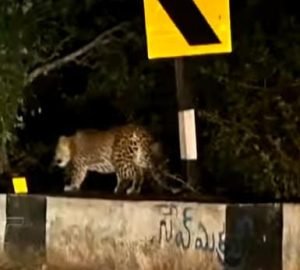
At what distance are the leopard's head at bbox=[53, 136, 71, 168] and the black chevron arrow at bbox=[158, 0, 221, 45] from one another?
3.05 meters

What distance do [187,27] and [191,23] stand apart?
0.05 meters

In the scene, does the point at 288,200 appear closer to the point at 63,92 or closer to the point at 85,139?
the point at 85,139

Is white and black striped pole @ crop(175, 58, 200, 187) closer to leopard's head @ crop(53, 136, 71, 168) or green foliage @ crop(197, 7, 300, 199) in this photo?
green foliage @ crop(197, 7, 300, 199)

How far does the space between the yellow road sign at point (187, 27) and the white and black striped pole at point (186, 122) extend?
0.70m

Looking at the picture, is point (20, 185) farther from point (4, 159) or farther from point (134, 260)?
point (134, 260)

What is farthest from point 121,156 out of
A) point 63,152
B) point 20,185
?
point 20,185

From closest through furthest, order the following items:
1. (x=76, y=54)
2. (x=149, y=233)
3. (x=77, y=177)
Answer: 1. (x=149, y=233)
2. (x=77, y=177)
3. (x=76, y=54)

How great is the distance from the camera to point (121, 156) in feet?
33.6

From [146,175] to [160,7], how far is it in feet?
8.14

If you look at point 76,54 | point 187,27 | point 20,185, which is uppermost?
point 76,54

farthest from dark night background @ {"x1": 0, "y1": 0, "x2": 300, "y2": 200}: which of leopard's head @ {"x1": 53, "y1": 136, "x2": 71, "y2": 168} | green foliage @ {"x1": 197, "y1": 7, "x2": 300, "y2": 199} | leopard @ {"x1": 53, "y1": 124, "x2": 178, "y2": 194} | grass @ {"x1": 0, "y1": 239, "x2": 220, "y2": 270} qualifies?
grass @ {"x1": 0, "y1": 239, "x2": 220, "y2": 270}

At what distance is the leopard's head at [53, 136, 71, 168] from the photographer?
1089cm

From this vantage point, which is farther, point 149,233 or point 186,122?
point 186,122

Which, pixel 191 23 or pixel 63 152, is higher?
pixel 191 23
